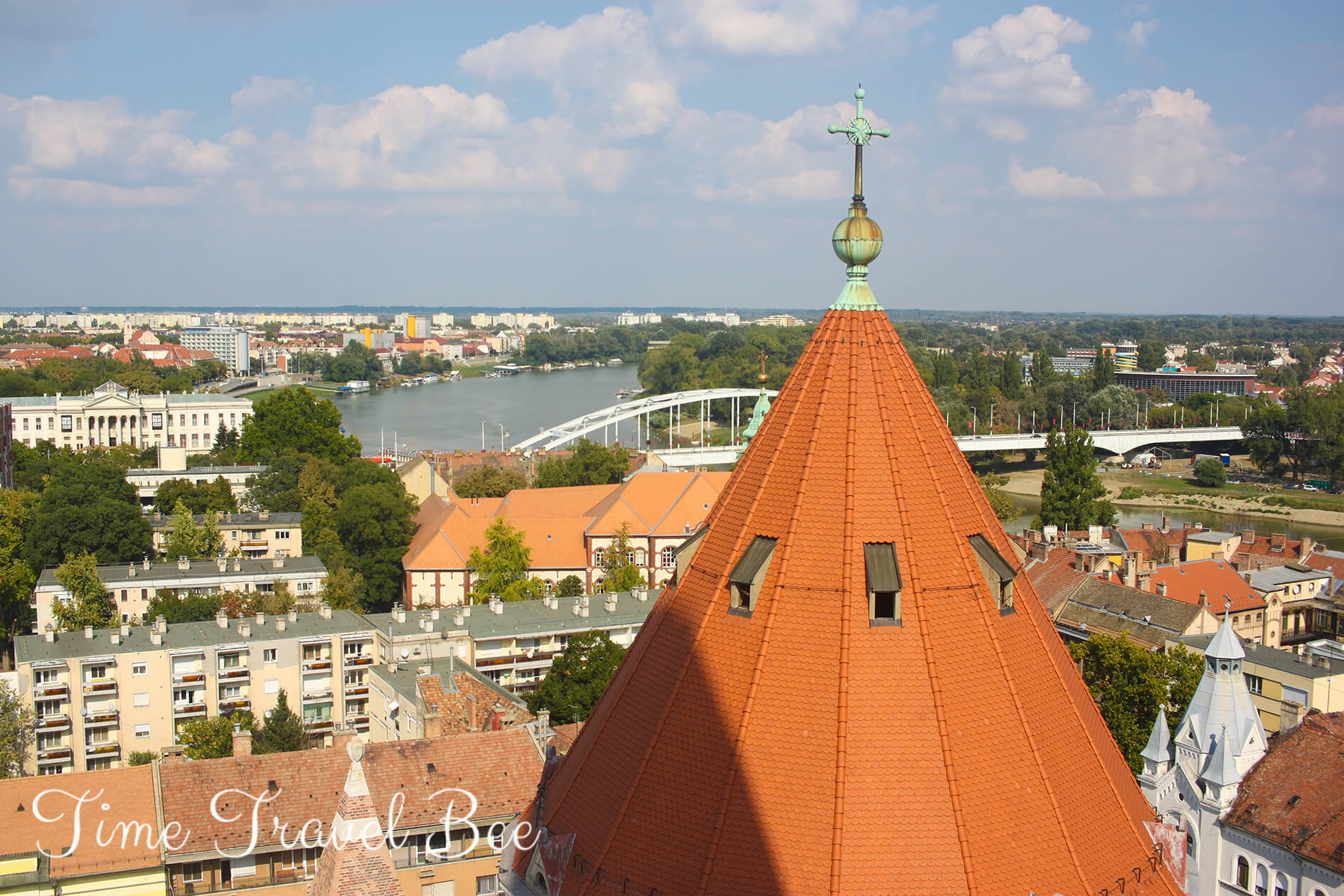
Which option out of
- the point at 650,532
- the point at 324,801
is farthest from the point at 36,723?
the point at 650,532

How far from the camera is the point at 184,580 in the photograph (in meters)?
42.5

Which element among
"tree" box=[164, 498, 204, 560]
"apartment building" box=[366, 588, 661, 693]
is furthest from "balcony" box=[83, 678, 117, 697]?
"tree" box=[164, 498, 204, 560]

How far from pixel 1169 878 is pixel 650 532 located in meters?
38.9

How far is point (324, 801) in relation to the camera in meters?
18.5

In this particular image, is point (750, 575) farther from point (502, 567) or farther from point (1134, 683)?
point (502, 567)

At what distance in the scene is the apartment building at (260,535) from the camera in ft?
174

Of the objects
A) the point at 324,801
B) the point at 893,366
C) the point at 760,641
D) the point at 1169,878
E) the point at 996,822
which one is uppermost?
the point at 893,366

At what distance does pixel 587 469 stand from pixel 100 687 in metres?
31.0

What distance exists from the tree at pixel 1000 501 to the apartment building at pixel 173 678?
28042mm

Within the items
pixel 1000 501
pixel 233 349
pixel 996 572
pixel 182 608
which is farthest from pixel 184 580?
pixel 233 349

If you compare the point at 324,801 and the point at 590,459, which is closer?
the point at 324,801

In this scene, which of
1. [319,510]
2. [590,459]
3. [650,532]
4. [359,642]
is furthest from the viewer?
[590,459]

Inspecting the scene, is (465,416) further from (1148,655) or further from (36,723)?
(1148,655)

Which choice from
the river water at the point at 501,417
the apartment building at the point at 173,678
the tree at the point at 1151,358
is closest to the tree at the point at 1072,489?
the river water at the point at 501,417
